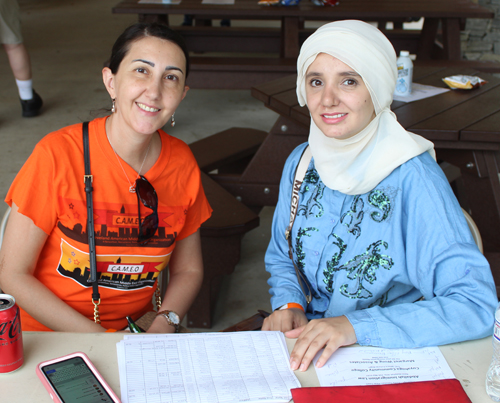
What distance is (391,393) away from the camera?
967mm

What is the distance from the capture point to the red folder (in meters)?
0.95

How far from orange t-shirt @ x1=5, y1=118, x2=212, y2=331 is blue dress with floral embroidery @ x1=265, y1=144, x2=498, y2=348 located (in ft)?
1.11

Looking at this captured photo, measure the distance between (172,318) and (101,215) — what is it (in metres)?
0.36

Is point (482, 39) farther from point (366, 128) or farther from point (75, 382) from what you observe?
point (75, 382)

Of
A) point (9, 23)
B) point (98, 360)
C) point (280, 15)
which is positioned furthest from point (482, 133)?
point (9, 23)

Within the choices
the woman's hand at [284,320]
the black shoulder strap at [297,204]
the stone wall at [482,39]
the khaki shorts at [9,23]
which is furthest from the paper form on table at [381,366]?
the stone wall at [482,39]

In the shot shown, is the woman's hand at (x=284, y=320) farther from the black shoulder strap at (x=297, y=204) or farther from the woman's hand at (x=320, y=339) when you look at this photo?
the woman's hand at (x=320, y=339)

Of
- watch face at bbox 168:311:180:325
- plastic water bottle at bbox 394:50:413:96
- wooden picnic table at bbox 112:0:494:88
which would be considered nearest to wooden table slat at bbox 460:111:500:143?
plastic water bottle at bbox 394:50:413:96

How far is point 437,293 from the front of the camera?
1.21 metres

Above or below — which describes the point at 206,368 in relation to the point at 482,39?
above

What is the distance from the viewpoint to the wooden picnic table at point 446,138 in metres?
2.06

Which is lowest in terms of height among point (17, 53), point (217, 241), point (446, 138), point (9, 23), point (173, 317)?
point (217, 241)

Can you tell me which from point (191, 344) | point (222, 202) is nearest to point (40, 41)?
point (222, 202)

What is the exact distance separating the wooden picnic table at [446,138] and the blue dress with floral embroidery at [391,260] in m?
0.80
